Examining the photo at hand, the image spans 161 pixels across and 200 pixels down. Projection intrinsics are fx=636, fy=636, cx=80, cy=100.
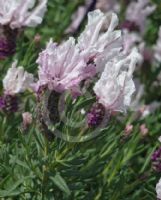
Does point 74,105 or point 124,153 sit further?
point 124,153

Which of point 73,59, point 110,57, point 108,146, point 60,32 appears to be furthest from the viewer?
point 60,32

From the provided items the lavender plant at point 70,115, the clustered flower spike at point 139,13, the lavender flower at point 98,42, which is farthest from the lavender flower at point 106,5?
the lavender flower at point 98,42

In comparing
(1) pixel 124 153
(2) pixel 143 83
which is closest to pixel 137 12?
(2) pixel 143 83

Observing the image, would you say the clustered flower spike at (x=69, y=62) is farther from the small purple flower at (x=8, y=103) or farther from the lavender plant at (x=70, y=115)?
the small purple flower at (x=8, y=103)

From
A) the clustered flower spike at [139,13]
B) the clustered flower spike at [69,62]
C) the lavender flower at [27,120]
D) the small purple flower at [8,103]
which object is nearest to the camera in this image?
Answer: the clustered flower spike at [69,62]

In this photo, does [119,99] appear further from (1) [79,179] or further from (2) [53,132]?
(1) [79,179]

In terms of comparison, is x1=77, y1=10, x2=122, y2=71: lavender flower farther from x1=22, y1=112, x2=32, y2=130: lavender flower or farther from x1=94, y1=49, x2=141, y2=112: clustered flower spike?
x1=22, y1=112, x2=32, y2=130: lavender flower
